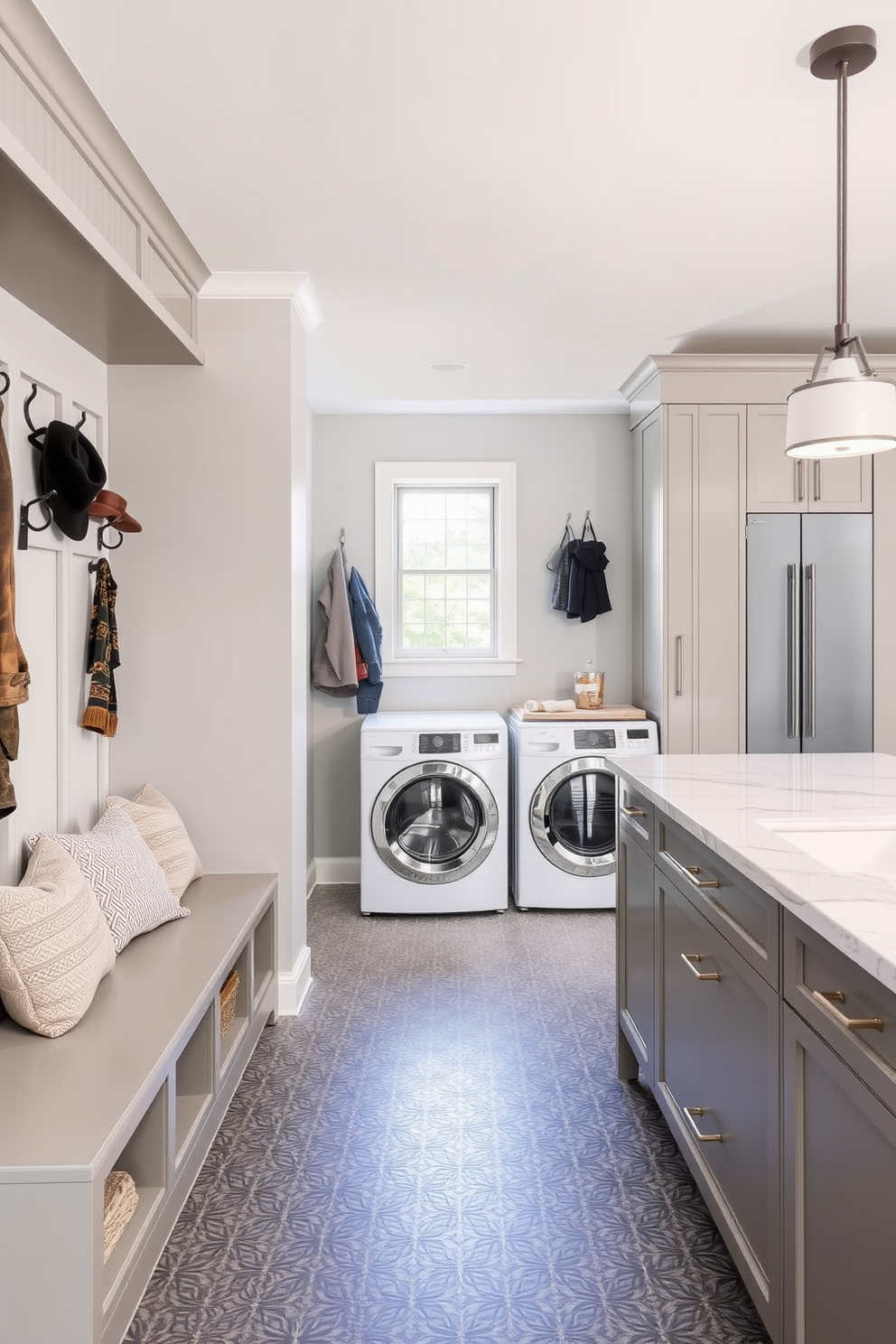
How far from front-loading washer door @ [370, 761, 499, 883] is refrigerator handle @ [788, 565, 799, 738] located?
1421 millimetres

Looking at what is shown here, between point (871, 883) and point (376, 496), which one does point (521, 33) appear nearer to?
point (871, 883)

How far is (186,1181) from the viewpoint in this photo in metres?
2.02

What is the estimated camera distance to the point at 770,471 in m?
4.08

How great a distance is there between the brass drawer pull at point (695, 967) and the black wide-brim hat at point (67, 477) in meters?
1.94

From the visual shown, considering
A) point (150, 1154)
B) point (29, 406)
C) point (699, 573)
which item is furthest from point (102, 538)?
point (699, 573)

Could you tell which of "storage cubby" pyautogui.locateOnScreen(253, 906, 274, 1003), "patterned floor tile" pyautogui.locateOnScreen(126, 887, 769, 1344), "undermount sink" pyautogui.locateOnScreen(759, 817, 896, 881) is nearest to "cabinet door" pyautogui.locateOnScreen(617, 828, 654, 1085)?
"patterned floor tile" pyautogui.locateOnScreen(126, 887, 769, 1344)

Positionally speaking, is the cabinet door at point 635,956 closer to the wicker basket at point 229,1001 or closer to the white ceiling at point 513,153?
the wicker basket at point 229,1001

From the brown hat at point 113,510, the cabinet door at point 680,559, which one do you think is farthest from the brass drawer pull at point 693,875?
the cabinet door at point 680,559

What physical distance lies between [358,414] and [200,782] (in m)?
2.55

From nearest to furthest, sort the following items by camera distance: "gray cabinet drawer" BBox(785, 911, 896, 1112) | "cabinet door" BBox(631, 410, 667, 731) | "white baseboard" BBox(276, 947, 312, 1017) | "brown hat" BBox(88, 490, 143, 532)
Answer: "gray cabinet drawer" BBox(785, 911, 896, 1112) → "brown hat" BBox(88, 490, 143, 532) → "white baseboard" BBox(276, 947, 312, 1017) → "cabinet door" BBox(631, 410, 667, 731)

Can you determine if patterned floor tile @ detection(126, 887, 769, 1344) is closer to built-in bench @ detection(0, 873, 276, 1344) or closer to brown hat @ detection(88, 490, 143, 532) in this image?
built-in bench @ detection(0, 873, 276, 1344)

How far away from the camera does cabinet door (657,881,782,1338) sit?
4.94 feet

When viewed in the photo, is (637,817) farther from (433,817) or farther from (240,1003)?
(433,817)

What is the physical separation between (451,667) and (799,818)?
10.5 feet
